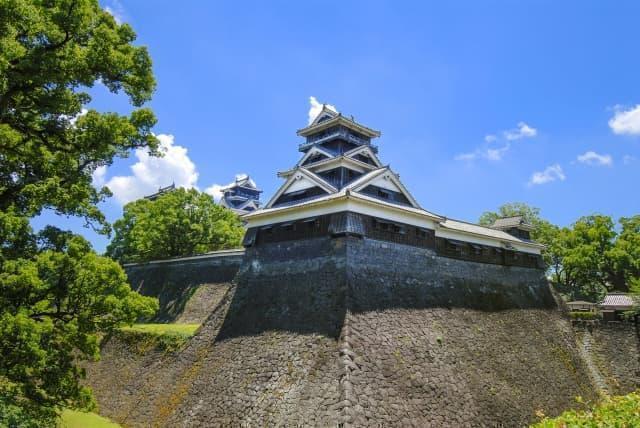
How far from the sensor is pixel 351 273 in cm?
1439

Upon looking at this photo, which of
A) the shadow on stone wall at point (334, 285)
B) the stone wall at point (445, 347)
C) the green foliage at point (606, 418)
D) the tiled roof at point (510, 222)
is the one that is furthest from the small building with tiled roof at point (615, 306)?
the green foliage at point (606, 418)

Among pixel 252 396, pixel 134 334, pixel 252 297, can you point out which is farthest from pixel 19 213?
pixel 134 334

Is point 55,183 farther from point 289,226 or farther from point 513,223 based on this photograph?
point 513,223

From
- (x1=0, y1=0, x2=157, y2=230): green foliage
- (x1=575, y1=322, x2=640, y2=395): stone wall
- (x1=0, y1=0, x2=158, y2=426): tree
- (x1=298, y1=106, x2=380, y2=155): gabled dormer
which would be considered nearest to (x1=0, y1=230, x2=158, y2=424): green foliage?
(x1=0, y1=0, x2=158, y2=426): tree

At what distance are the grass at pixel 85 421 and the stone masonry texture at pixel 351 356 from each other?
0.44m

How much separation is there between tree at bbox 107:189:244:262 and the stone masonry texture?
11.3m

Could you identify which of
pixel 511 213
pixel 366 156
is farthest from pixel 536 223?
pixel 366 156

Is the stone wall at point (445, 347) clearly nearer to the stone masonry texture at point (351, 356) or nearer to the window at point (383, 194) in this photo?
the stone masonry texture at point (351, 356)

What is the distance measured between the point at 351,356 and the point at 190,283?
15.3m

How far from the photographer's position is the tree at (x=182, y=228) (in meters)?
29.6

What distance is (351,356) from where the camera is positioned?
12.1 m

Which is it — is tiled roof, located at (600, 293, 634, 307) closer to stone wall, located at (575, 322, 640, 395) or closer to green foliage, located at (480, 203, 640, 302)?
stone wall, located at (575, 322, 640, 395)

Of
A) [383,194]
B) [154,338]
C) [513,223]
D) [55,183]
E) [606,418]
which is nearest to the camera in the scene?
[606,418]

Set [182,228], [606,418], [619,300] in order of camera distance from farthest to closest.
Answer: [182,228] < [619,300] < [606,418]
